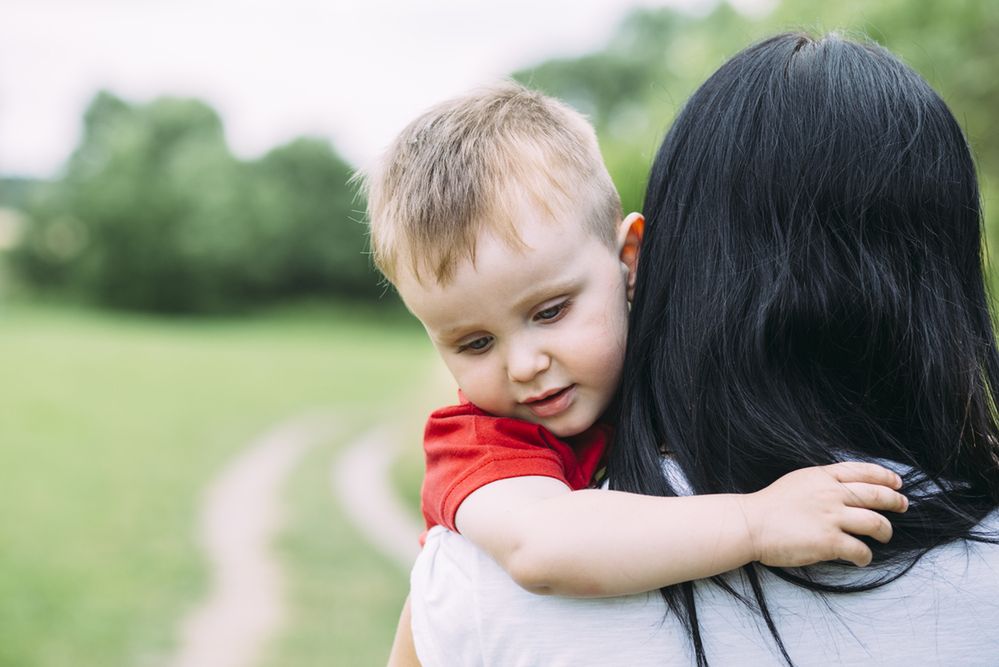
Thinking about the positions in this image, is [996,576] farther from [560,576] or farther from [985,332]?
[560,576]

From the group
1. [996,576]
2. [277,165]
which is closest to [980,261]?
[996,576]

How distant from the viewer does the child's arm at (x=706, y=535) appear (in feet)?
3.96

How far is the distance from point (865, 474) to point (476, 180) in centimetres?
69

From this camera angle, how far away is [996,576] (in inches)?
48.6

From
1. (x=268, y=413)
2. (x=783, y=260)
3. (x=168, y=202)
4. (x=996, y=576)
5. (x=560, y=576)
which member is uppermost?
(x=168, y=202)

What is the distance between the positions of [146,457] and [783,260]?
13.2m

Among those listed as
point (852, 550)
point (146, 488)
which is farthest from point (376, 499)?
point (852, 550)

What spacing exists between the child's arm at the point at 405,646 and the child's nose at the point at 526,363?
1.23 ft

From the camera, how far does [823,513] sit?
3.98ft

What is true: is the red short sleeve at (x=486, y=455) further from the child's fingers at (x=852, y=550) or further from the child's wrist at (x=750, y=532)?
the child's fingers at (x=852, y=550)

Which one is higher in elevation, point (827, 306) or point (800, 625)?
point (827, 306)

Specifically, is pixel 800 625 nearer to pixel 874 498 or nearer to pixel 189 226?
pixel 874 498

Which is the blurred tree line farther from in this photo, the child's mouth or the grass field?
the child's mouth

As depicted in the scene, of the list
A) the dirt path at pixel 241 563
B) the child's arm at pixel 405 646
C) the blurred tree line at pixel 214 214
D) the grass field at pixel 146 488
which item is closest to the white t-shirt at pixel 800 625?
the child's arm at pixel 405 646
